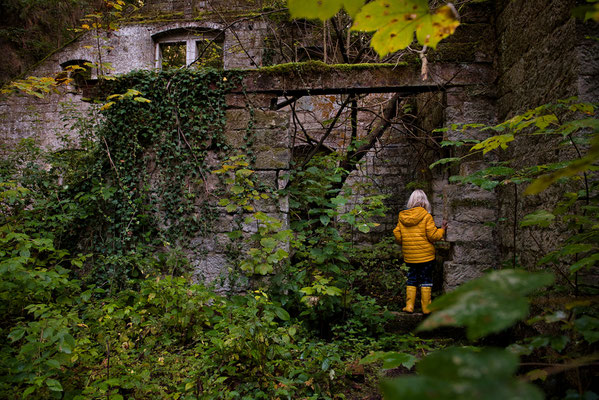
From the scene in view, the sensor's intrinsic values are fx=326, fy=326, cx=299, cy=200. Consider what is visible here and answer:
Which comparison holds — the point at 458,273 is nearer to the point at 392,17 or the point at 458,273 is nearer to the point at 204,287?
the point at 204,287

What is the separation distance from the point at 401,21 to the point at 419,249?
3626mm

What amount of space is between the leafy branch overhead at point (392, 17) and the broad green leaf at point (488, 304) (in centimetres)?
60

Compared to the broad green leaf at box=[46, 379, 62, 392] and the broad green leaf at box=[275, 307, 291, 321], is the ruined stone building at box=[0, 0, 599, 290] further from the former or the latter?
the broad green leaf at box=[46, 379, 62, 392]

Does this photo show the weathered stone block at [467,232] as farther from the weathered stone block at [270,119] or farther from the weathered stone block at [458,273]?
the weathered stone block at [270,119]

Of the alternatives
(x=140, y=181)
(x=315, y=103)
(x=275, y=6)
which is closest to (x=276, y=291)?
(x=140, y=181)

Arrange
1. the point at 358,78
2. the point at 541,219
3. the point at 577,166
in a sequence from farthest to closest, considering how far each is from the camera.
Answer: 1. the point at 358,78
2. the point at 541,219
3. the point at 577,166

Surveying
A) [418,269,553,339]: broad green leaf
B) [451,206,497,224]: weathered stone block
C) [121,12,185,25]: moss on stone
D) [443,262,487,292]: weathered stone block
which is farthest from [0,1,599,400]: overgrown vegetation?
[121,12,185,25]: moss on stone

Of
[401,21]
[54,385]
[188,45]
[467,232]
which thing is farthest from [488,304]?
A: [188,45]

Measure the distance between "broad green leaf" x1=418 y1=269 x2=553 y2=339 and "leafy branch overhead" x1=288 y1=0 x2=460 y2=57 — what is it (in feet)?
1.97

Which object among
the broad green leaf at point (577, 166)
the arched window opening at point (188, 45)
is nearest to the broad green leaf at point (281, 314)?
the broad green leaf at point (577, 166)

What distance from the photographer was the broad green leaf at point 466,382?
411 millimetres

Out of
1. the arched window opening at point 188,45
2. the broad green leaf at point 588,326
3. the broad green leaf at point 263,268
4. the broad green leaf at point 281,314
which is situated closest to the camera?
the broad green leaf at point 588,326

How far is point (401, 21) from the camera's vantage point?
0.88 m

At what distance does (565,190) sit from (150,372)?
3.47 meters
